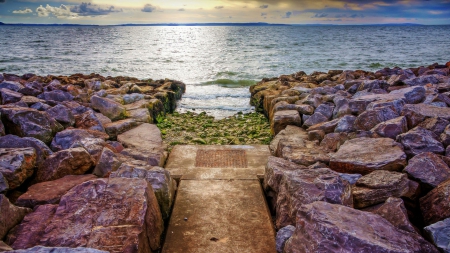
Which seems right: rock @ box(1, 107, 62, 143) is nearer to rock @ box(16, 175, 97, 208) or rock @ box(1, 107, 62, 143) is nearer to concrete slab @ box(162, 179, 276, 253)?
rock @ box(16, 175, 97, 208)

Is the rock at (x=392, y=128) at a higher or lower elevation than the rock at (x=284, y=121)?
higher

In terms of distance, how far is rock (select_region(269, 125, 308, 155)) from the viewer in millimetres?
6046

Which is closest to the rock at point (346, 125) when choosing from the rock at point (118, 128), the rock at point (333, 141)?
the rock at point (333, 141)

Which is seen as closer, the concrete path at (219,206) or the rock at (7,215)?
the rock at (7,215)

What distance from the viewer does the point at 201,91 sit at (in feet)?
48.1

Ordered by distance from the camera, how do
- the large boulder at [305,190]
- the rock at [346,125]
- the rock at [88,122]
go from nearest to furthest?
the large boulder at [305,190], the rock at [346,125], the rock at [88,122]

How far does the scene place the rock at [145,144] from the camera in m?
4.95

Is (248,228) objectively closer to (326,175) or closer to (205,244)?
(205,244)

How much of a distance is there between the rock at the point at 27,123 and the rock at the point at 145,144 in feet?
3.89

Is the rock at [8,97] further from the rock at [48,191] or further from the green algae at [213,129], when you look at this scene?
the rock at [48,191]

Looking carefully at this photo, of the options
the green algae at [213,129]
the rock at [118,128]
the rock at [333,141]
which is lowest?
the green algae at [213,129]

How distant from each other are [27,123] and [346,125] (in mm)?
5036

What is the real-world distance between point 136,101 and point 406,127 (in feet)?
21.2

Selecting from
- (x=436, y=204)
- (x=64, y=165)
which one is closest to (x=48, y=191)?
(x=64, y=165)
